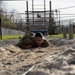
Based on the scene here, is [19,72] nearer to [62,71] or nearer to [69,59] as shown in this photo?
[62,71]

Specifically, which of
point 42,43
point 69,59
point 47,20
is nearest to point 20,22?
point 47,20

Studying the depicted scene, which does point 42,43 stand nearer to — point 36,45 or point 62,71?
point 36,45

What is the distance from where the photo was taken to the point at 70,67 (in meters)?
7.61

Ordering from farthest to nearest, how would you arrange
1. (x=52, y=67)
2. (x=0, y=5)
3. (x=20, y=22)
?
(x=0, y=5)
(x=20, y=22)
(x=52, y=67)

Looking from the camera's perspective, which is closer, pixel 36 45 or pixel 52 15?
pixel 36 45

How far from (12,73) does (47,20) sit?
1581 inches

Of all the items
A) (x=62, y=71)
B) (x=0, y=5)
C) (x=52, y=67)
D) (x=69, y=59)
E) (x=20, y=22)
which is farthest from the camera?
(x=0, y=5)

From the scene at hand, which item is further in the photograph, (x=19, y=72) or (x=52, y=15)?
(x=52, y=15)

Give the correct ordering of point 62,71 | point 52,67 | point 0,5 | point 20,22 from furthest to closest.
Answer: point 0,5
point 20,22
point 52,67
point 62,71

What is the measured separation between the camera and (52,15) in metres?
47.6

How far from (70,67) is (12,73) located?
52.6 inches

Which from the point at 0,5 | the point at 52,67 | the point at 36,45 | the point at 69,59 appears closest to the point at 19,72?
the point at 52,67

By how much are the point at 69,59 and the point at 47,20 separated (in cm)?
3865

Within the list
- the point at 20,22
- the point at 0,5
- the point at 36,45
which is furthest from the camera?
the point at 0,5
